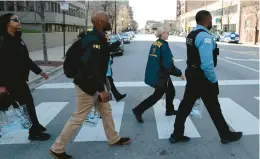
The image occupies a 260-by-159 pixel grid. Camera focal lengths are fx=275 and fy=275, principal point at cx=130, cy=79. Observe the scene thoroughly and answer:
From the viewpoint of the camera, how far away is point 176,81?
909cm

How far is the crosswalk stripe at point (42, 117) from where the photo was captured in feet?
14.0

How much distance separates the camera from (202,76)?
376 cm

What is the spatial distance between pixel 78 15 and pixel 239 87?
55.0m

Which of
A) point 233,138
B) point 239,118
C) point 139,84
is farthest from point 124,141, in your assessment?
point 139,84

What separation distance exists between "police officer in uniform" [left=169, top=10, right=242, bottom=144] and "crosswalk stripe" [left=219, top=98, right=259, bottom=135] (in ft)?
1.59

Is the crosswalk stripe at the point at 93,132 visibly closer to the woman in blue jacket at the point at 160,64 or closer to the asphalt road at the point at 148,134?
the asphalt road at the point at 148,134

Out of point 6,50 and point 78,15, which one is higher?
point 78,15

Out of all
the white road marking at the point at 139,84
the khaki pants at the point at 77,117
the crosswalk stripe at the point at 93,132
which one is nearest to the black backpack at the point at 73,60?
the khaki pants at the point at 77,117

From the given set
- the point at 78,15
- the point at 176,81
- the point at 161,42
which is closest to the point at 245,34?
the point at 78,15

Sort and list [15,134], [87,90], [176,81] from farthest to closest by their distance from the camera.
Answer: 1. [176,81]
2. [15,134]
3. [87,90]

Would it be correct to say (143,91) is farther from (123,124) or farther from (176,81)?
(123,124)

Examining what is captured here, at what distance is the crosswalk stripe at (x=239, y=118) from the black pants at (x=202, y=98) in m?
0.73

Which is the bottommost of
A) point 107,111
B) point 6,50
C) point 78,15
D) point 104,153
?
point 104,153

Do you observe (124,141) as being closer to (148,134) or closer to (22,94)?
(148,134)
